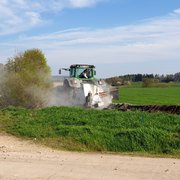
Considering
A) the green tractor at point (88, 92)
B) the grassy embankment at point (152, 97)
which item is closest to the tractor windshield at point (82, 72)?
the green tractor at point (88, 92)

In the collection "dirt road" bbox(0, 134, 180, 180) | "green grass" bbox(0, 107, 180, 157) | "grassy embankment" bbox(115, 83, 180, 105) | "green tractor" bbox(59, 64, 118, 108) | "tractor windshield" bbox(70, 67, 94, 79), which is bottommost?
"grassy embankment" bbox(115, 83, 180, 105)

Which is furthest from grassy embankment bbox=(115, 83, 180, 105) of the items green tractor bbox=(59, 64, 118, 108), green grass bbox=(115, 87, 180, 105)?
green tractor bbox=(59, 64, 118, 108)

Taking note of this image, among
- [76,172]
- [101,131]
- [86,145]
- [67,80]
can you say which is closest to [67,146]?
[86,145]

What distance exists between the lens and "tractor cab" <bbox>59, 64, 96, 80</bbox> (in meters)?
27.4

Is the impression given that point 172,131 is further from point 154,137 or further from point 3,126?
point 3,126

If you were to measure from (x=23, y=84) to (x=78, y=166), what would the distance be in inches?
580

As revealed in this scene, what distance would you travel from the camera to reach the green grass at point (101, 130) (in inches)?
466

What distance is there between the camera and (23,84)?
77.3ft

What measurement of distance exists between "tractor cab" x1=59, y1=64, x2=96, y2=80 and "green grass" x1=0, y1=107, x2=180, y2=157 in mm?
10356

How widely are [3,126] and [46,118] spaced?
67.9 inches

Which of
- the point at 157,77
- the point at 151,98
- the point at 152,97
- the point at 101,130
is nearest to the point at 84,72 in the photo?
the point at 101,130

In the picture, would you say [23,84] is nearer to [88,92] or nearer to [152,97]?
[88,92]

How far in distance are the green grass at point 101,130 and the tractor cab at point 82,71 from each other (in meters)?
10.4

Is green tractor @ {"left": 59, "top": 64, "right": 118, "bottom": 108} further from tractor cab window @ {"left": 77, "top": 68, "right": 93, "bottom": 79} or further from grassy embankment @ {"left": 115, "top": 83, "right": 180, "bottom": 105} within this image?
grassy embankment @ {"left": 115, "top": 83, "right": 180, "bottom": 105}
